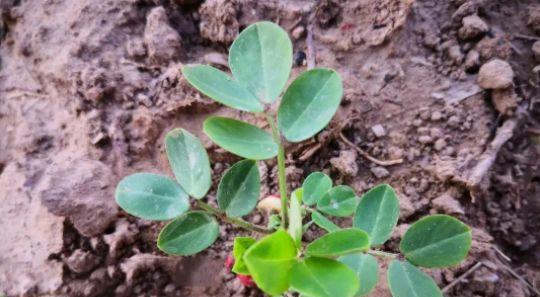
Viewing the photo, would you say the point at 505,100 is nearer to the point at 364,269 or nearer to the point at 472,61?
the point at 472,61

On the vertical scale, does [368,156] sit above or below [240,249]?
below

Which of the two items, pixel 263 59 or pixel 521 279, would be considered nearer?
pixel 263 59

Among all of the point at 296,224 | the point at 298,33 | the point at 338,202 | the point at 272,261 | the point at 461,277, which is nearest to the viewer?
the point at 272,261

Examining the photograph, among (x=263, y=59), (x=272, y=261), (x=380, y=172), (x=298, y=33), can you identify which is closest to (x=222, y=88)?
(x=263, y=59)

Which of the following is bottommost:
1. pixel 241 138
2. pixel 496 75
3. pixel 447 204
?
pixel 447 204

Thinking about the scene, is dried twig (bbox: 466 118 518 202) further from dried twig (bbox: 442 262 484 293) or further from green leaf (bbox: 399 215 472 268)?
green leaf (bbox: 399 215 472 268)

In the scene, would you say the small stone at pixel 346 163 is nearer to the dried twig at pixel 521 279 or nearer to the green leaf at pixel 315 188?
the green leaf at pixel 315 188

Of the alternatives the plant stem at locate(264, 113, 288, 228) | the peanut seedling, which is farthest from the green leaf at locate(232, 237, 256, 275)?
the plant stem at locate(264, 113, 288, 228)

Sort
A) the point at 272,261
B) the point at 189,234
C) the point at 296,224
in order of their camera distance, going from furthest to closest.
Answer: the point at 189,234, the point at 296,224, the point at 272,261
